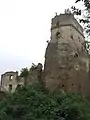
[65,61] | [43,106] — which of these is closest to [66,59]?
[65,61]

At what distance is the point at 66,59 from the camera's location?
25531mm

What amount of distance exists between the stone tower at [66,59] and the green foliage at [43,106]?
5.30 ft

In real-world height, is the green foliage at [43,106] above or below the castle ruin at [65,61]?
below

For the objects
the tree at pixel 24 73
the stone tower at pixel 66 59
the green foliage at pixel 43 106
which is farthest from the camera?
the tree at pixel 24 73

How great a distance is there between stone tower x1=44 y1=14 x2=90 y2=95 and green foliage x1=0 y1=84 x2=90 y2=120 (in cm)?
162

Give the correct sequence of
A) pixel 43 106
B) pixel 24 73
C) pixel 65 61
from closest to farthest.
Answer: pixel 43 106 → pixel 65 61 → pixel 24 73

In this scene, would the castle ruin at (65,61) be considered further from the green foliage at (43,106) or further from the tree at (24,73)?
the green foliage at (43,106)

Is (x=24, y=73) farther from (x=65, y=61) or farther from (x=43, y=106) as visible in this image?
(x=43, y=106)

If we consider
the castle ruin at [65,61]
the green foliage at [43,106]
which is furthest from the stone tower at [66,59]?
the green foliage at [43,106]

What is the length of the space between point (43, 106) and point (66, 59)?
20.0 ft

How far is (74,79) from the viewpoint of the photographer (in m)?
25.0

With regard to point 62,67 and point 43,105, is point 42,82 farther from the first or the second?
point 43,105

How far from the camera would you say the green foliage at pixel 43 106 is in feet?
61.9

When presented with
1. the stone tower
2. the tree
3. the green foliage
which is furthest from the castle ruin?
the green foliage
